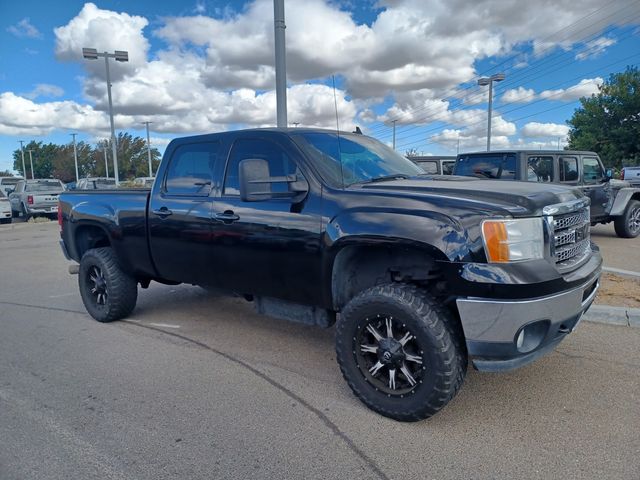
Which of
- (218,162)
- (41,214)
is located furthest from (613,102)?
(218,162)

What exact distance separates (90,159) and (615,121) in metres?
81.0

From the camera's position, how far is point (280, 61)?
8508 mm

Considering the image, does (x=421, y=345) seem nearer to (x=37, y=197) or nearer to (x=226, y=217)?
(x=226, y=217)

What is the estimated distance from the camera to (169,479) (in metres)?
2.64

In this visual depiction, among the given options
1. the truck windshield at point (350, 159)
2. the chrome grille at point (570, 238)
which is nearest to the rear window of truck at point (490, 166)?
the truck windshield at point (350, 159)

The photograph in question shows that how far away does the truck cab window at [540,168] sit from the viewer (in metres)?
9.00

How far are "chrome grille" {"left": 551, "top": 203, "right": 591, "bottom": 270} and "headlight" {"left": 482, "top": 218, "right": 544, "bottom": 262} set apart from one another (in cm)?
24

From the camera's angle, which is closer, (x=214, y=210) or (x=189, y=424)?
(x=189, y=424)

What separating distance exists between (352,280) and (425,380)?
98 centimetres

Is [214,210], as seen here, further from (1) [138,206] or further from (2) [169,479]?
(2) [169,479]

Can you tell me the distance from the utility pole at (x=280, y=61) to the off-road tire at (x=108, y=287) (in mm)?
4254

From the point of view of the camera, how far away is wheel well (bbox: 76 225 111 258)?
224 inches

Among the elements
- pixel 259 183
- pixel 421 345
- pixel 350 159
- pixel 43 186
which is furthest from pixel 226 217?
pixel 43 186

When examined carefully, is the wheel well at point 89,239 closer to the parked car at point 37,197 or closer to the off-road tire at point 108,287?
the off-road tire at point 108,287
